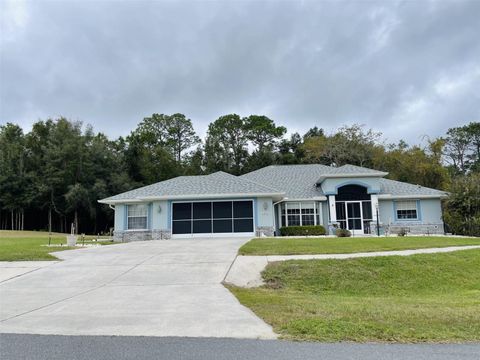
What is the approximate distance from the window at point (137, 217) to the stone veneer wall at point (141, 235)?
1.65 ft

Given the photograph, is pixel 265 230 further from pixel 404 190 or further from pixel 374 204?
pixel 404 190

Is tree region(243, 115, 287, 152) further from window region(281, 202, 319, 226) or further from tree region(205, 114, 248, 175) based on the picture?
window region(281, 202, 319, 226)

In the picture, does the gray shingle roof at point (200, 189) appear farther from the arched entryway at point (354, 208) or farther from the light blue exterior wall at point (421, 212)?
the light blue exterior wall at point (421, 212)

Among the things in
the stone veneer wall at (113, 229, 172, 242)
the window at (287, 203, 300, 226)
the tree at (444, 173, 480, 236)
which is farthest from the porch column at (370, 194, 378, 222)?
the stone veneer wall at (113, 229, 172, 242)

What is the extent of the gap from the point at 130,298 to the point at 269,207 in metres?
16.0

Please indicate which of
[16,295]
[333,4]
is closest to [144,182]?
[333,4]

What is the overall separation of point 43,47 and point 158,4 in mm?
5939

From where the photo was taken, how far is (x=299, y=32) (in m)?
18.0

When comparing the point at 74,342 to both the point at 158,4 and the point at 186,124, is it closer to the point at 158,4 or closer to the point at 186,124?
the point at 158,4

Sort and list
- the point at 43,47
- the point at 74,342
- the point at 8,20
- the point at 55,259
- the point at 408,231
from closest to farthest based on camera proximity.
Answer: the point at 74,342 < the point at 55,259 < the point at 8,20 < the point at 43,47 < the point at 408,231

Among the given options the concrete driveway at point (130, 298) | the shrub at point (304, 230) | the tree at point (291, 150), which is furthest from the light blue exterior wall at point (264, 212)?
the tree at point (291, 150)

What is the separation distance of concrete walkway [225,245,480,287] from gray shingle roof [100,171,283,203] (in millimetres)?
10032

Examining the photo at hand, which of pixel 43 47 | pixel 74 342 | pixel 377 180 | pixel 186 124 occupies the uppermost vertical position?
pixel 186 124

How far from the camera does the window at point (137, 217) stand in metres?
25.3
